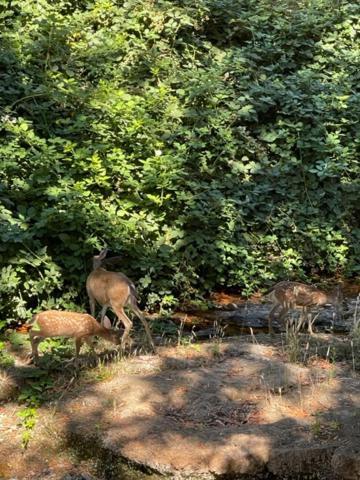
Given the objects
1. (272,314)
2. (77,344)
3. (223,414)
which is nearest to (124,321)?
(77,344)

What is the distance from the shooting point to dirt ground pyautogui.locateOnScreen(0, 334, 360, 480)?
542cm

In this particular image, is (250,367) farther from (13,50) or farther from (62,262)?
(13,50)

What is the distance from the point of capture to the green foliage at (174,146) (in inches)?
373

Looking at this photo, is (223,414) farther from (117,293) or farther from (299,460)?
(117,293)

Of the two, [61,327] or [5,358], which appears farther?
[5,358]

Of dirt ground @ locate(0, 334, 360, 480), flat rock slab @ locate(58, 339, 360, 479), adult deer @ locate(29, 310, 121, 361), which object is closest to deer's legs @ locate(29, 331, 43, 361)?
adult deer @ locate(29, 310, 121, 361)

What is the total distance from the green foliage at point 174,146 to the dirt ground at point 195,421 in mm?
2595

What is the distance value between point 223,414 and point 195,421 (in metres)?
0.28

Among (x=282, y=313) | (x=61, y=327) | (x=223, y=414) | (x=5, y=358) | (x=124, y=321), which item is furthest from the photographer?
(x=282, y=313)

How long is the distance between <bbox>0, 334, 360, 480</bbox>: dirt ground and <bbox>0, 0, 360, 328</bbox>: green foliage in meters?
2.59

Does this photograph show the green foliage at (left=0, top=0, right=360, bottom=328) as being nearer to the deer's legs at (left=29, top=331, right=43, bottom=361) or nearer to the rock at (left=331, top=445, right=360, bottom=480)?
the deer's legs at (left=29, top=331, right=43, bottom=361)

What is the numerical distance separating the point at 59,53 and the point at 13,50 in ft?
2.56

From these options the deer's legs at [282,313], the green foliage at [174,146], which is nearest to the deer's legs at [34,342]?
the green foliage at [174,146]

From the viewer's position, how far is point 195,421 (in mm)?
6102
